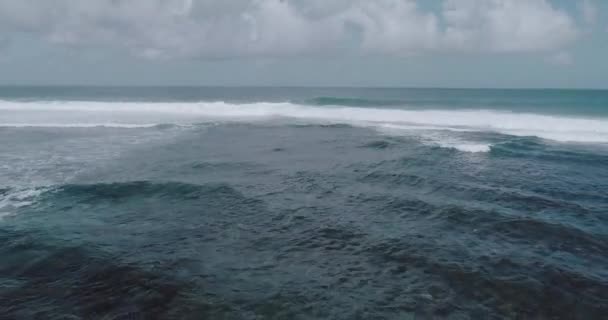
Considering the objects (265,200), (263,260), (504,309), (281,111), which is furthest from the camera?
(281,111)

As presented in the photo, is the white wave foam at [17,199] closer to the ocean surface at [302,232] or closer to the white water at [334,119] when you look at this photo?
the ocean surface at [302,232]

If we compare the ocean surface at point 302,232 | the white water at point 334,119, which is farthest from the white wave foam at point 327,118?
the ocean surface at point 302,232

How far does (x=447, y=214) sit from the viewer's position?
38.5 ft

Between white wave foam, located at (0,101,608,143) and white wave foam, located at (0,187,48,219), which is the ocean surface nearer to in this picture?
white wave foam, located at (0,187,48,219)

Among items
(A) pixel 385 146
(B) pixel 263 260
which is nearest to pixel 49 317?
(B) pixel 263 260

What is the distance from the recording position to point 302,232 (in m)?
10.5

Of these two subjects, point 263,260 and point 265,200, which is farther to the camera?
point 265,200

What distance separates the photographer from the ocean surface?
745cm

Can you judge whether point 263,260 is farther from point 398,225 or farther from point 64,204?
point 64,204

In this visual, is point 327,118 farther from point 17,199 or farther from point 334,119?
point 17,199

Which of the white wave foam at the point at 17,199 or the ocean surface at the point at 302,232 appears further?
A: the white wave foam at the point at 17,199

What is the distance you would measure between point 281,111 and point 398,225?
3603 cm

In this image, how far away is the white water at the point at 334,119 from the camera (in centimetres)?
2922

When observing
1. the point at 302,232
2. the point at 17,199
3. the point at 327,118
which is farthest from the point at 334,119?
the point at 17,199
